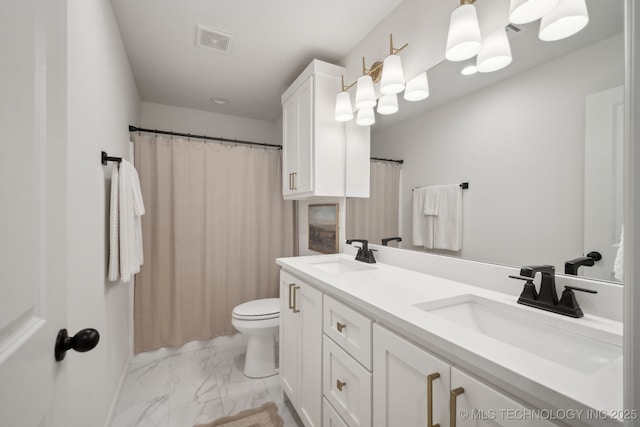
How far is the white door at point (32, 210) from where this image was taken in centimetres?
39

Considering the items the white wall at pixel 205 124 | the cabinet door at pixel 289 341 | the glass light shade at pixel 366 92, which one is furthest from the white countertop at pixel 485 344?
Answer: the white wall at pixel 205 124

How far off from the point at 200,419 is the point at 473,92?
89.5 inches

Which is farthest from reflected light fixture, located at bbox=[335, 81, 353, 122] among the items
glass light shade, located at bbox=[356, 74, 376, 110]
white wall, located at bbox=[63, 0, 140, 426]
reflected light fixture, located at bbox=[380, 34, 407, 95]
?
white wall, located at bbox=[63, 0, 140, 426]

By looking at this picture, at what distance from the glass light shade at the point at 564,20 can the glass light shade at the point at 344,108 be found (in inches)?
39.5

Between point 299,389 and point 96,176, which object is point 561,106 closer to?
point 299,389

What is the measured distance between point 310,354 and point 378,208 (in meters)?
0.95

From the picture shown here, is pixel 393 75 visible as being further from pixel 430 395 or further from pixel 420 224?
pixel 430 395

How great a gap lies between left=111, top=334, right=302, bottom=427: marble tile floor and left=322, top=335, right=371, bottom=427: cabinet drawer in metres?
0.66

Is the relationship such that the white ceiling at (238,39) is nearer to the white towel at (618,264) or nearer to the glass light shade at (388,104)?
the glass light shade at (388,104)

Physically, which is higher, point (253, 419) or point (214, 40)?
point (214, 40)

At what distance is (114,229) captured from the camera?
A: 1407mm

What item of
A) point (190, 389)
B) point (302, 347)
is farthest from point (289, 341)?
point (190, 389)

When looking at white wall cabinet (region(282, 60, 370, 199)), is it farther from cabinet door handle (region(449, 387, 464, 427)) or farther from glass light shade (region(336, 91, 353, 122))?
cabinet door handle (region(449, 387, 464, 427))

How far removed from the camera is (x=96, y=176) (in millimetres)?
1234
